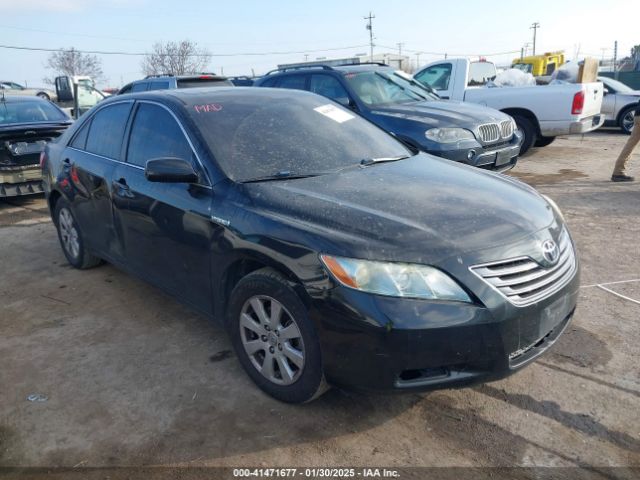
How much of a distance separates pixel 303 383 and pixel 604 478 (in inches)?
56.2

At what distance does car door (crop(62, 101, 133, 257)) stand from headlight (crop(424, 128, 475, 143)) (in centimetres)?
376

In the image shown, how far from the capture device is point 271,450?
2.59 metres

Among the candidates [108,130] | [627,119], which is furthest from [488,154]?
[627,119]

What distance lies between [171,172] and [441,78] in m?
8.88

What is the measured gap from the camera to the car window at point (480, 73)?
12.3m

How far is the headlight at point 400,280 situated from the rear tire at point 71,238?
3.34 meters

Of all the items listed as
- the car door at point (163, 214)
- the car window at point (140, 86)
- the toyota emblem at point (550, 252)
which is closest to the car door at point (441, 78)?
the car window at point (140, 86)

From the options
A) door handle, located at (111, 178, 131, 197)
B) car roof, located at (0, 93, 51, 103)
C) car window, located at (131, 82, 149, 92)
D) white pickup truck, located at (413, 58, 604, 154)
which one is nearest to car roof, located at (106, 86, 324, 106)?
door handle, located at (111, 178, 131, 197)

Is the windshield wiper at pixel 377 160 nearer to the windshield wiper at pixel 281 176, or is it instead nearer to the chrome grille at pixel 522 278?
the windshield wiper at pixel 281 176

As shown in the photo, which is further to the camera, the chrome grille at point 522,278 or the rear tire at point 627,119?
the rear tire at point 627,119

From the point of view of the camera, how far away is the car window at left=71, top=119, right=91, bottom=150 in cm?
469

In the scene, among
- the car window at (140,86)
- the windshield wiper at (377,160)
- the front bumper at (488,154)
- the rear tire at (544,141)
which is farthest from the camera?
the rear tire at (544,141)

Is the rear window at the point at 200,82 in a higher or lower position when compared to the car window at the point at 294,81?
higher

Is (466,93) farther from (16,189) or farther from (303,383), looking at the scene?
(303,383)
